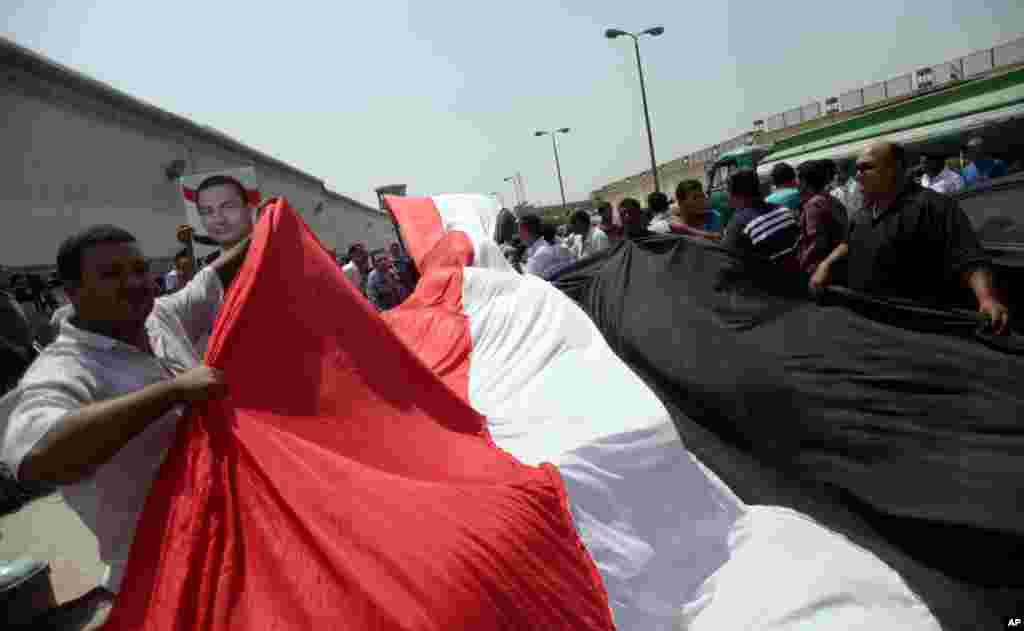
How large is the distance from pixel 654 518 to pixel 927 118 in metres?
15.6

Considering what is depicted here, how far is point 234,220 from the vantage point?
2475mm

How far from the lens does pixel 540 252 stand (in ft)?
21.1

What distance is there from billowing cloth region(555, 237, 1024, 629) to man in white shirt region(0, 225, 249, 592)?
1.88 meters

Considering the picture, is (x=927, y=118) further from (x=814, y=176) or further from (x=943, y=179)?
(x=814, y=176)

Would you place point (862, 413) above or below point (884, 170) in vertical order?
below

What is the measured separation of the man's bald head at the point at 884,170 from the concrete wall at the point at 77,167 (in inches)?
365

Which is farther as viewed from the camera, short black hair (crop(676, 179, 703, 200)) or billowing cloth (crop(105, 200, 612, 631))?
short black hair (crop(676, 179, 703, 200))

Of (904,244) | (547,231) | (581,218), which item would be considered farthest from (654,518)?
(581,218)

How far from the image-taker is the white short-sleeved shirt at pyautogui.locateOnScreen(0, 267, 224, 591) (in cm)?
125

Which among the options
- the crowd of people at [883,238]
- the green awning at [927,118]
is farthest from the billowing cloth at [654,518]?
the green awning at [927,118]

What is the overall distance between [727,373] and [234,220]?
216 cm

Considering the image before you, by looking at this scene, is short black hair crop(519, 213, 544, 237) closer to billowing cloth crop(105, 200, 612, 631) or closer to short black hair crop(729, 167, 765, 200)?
short black hair crop(729, 167, 765, 200)

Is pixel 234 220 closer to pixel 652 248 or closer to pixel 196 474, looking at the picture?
pixel 196 474

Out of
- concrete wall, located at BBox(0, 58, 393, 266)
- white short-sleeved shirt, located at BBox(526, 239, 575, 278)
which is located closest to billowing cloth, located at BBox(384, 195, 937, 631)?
white short-sleeved shirt, located at BBox(526, 239, 575, 278)
